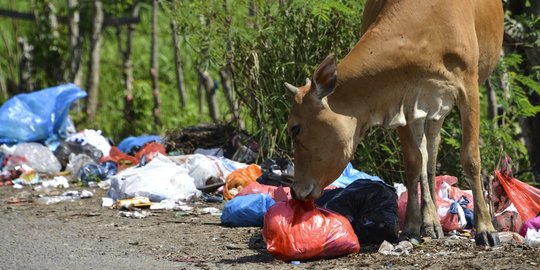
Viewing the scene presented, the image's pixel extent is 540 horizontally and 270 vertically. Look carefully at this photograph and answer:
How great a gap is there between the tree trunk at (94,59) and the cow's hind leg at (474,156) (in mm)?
8666

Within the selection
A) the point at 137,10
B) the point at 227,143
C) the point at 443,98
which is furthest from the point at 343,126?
the point at 137,10

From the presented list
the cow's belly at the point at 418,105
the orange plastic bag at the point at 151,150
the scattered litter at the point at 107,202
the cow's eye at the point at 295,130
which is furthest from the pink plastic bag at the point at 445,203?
the orange plastic bag at the point at 151,150

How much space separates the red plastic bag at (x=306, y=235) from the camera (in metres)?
6.28

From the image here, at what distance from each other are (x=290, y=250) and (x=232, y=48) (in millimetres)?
4237

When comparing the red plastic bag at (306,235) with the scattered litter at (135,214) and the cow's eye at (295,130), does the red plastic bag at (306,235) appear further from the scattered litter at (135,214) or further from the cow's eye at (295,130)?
the scattered litter at (135,214)

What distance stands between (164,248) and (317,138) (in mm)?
1451

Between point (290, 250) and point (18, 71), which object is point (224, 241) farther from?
point (18, 71)

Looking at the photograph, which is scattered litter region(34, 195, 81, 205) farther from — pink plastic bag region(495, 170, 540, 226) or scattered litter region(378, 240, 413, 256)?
pink plastic bag region(495, 170, 540, 226)

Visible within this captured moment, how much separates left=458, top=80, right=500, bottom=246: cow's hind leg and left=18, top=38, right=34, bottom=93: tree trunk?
10.9 metres

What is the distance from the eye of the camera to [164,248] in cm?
705

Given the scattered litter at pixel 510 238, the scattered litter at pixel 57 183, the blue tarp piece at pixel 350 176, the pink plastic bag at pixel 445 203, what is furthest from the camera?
the scattered litter at pixel 57 183

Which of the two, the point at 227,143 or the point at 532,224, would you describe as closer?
the point at 532,224

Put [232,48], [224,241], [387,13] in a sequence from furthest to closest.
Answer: [232,48], [224,241], [387,13]

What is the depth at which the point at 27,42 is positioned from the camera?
16.5 meters
